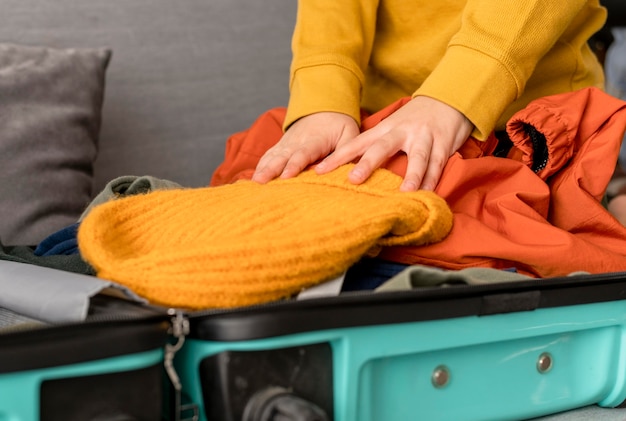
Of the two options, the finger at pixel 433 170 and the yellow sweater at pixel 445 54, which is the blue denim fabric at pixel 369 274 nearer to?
the finger at pixel 433 170

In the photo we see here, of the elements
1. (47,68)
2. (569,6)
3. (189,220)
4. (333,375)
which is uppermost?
(47,68)

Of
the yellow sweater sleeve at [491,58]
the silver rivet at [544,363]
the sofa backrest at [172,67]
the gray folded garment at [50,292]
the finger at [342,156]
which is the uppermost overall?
the sofa backrest at [172,67]

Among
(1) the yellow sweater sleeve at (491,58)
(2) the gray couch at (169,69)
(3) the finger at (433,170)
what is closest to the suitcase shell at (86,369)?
(3) the finger at (433,170)

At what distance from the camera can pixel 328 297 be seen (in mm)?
445

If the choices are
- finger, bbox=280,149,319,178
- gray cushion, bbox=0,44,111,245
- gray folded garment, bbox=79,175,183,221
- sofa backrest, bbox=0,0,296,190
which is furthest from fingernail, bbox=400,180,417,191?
sofa backrest, bbox=0,0,296,190

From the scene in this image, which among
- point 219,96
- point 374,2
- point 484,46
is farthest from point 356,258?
point 219,96

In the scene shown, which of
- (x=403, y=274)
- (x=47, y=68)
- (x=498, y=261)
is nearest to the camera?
(x=403, y=274)

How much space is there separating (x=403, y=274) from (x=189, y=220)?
0.16 meters

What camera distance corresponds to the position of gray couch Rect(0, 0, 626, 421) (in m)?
1.17

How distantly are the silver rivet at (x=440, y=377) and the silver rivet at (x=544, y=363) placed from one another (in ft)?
0.31

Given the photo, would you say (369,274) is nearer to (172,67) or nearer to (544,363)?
(544,363)

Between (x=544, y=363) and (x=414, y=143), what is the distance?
0.22 meters

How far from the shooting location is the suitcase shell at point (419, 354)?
427mm

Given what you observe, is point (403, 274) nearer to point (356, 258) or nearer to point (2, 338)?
point (356, 258)
